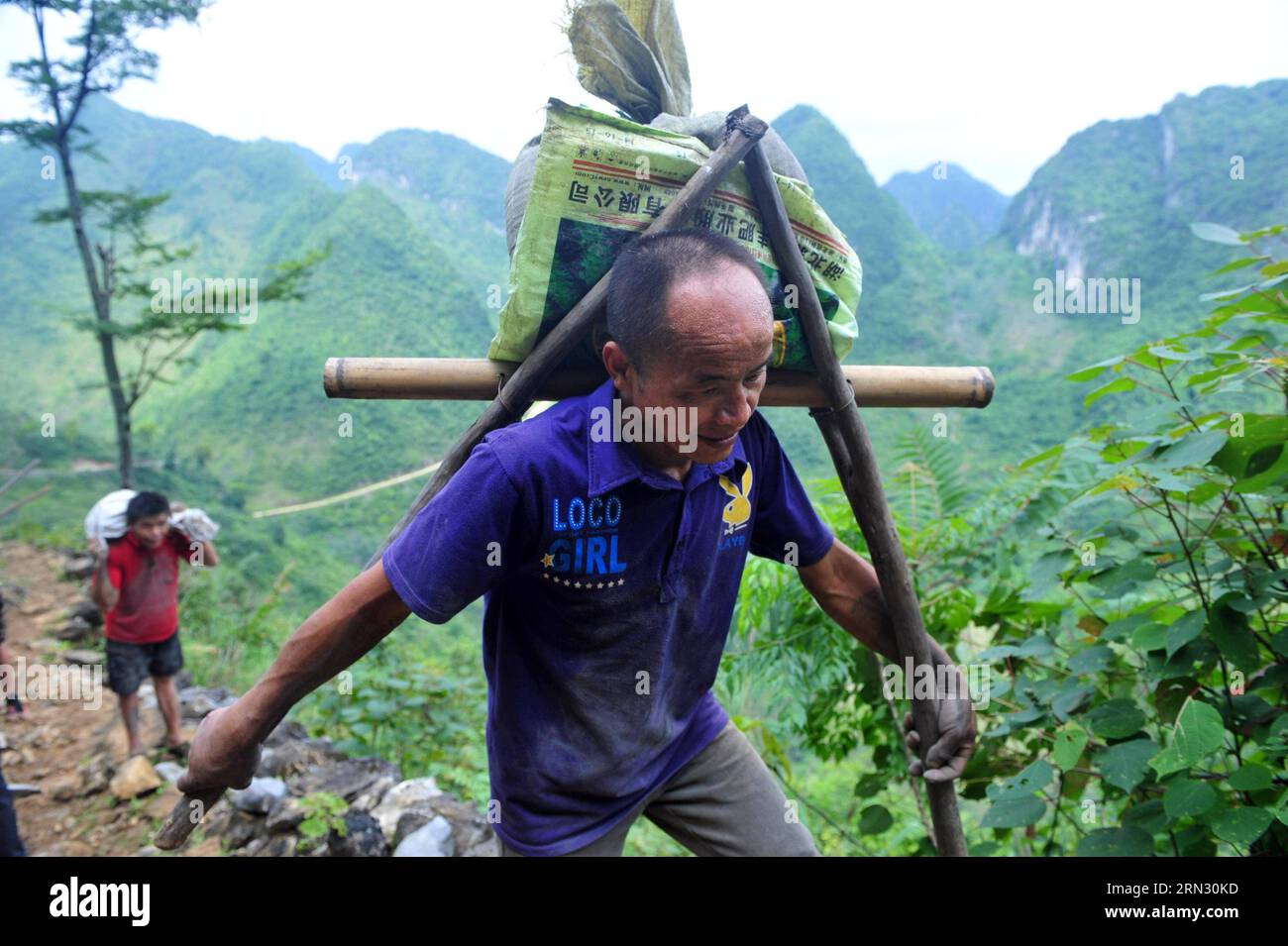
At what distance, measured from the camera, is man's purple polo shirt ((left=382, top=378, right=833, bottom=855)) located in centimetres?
174

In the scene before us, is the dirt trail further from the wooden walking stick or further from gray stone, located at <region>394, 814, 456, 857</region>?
the wooden walking stick

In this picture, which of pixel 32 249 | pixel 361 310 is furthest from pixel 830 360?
pixel 32 249

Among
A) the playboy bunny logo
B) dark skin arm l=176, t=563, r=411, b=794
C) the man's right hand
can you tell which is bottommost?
the man's right hand

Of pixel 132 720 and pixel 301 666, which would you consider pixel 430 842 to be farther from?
pixel 132 720

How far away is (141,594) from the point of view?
17.4 ft

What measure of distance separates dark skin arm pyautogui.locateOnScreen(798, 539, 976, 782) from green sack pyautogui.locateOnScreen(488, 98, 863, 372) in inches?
23.7

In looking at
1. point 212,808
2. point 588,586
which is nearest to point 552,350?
point 588,586

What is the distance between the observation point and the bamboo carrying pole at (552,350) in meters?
1.83

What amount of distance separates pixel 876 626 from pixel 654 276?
116 cm

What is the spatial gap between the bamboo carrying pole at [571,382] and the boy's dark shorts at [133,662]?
4116mm

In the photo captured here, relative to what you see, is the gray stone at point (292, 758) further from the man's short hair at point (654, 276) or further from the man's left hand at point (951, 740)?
the man's short hair at point (654, 276)

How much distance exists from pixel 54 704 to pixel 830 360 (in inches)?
273

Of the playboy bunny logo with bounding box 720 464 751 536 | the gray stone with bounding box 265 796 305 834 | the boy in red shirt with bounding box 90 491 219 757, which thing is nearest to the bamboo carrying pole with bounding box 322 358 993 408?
the playboy bunny logo with bounding box 720 464 751 536

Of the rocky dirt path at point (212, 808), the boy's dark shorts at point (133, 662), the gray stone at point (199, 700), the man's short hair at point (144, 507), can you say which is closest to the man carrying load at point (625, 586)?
the rocky dirt path at point (212, 808)
